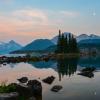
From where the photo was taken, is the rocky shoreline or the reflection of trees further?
the reflection of trees

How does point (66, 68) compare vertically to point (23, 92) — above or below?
below

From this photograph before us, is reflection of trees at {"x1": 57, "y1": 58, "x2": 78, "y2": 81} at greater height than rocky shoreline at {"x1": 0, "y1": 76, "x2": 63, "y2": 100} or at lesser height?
lesser

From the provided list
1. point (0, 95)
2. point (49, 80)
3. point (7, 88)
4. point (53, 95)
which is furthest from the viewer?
point (49, 80)

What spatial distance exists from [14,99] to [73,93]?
50.5 ft

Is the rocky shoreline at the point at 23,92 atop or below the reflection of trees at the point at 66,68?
atop

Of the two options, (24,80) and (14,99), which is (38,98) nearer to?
(14,99)

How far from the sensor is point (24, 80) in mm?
60062

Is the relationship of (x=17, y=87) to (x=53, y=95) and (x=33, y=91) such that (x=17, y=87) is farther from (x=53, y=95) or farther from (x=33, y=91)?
(x=53, y=95)

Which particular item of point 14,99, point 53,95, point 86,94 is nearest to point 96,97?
point 86,94

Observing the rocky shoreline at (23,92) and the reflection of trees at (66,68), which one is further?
the reflection of trees at (66,68)

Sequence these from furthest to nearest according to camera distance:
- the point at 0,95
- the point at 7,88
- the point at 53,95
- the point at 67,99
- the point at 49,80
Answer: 1. the point at 49,80
2. the point at 53,95
3. the point at 67,99
4. the point at 7,88
5. the point at 0,95

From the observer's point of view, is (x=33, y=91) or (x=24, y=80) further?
(x=24, y=80)

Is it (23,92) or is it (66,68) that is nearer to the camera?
(23,92)

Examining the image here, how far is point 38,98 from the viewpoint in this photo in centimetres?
3881
